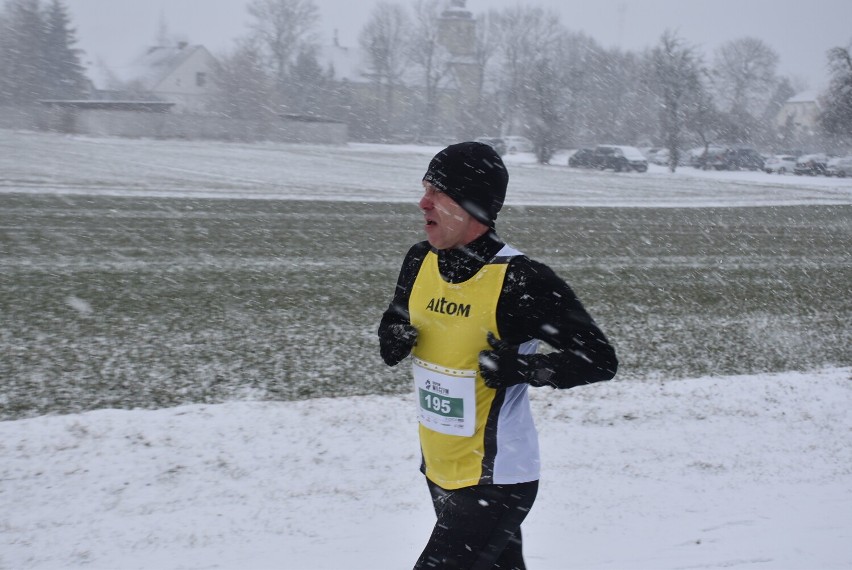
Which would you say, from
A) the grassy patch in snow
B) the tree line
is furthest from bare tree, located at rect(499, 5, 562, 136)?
the grassy patch in snow

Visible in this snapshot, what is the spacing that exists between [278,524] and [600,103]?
8013cm

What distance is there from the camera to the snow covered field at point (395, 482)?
4039 mm

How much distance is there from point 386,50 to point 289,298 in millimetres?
78032

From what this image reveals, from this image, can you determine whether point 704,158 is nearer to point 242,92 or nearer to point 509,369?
point 242,92

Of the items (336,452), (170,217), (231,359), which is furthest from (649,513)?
(170,217)

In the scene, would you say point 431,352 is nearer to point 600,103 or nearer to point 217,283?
point 217,283

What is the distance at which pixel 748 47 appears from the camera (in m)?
97.6

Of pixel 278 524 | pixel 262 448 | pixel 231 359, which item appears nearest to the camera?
pixel 278 524

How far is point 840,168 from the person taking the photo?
150 feet

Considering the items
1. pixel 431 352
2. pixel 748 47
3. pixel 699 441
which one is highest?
pixel 748 47

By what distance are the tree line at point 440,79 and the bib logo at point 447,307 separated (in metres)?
48.4

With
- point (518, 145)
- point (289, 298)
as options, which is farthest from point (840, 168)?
point (289, 298)

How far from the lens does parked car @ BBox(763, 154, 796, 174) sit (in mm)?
48156

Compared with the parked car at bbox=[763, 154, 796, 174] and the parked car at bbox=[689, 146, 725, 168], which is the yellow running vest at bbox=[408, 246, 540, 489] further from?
the parked car at bbox=[689, 146, 725, 168]
